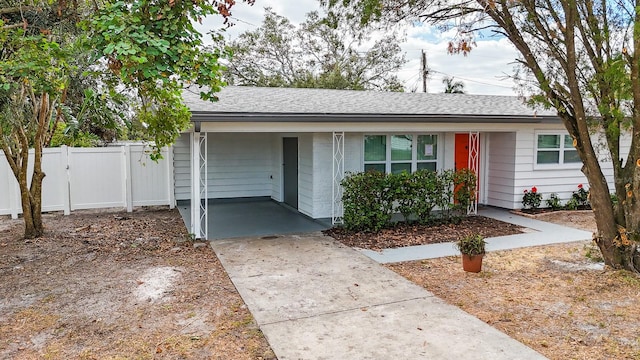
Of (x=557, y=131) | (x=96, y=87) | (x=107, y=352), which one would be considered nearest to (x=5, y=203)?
(x=96, y=87)

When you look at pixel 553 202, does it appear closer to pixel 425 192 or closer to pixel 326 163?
pixel 425 192

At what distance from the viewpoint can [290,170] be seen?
11805mm

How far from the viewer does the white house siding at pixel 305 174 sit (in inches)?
396

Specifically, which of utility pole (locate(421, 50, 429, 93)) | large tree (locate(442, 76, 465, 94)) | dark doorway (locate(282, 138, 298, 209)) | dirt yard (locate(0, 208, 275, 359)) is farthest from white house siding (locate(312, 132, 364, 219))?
utility pole (locate(421, 50, 429, 93))

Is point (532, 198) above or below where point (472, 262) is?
above

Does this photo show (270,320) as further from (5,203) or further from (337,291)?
(5,203)

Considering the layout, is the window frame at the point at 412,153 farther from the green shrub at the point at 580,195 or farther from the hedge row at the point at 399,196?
the green shrub at the point at 580,195

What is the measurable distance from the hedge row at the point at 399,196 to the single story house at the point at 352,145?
2.68 ft

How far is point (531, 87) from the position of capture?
6891 mm

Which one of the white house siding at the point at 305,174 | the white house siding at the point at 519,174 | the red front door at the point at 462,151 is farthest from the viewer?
the red front door at the point at 462,151

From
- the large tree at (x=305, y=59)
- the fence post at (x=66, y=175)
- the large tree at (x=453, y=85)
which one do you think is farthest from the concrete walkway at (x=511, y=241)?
the large tree at (x=453, y=85)

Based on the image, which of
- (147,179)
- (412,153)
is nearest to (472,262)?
(412,153)

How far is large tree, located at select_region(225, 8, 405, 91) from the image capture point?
26.8 metres

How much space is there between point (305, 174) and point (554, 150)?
6549 mm
